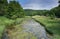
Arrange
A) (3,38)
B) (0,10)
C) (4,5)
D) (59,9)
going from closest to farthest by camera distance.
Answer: (3,38) < (0,10) < (4,5) < (59,9)

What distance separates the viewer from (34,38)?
1744cm

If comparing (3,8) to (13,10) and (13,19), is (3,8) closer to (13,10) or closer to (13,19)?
(13,19)

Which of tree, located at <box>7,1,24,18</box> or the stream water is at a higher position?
the stream water

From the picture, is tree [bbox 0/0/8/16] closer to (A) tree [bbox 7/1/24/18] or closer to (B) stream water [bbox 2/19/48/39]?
(A) tree [bbox 7/1/24/18]

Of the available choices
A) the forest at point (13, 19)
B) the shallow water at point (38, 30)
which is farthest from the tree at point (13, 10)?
the shallow water at point (38, 30)

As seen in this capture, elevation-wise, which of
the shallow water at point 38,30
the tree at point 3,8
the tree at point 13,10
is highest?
the shallow water at point 38,30

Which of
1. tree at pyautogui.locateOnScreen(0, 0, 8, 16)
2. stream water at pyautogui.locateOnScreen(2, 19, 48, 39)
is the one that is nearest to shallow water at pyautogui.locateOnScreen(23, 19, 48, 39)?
stream water at pyautogui.locateOnScreen(2, 19, 48, 39)

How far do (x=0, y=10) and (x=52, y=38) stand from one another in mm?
31727

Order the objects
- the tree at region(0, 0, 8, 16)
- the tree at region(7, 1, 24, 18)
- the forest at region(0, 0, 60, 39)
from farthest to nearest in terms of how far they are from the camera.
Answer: the tree at region(7, 1, 24, 18) < the tree at region(0, 0, 8, 16) < the forest at region(0, 0, 60, 39)

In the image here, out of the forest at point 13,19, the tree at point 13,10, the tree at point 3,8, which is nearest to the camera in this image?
the forest at point 13,19

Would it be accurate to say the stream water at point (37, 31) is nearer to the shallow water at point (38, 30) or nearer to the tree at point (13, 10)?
the shallow water at point (38, 30)

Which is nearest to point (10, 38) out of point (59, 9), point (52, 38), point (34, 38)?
point (34, 38)

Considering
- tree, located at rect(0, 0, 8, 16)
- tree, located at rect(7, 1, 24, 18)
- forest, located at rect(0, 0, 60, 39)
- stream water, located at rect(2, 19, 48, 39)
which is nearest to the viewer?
stream water, located at rect(2, 19, 48, 39)

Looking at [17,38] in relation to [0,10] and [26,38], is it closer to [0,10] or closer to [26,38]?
[26,38]
